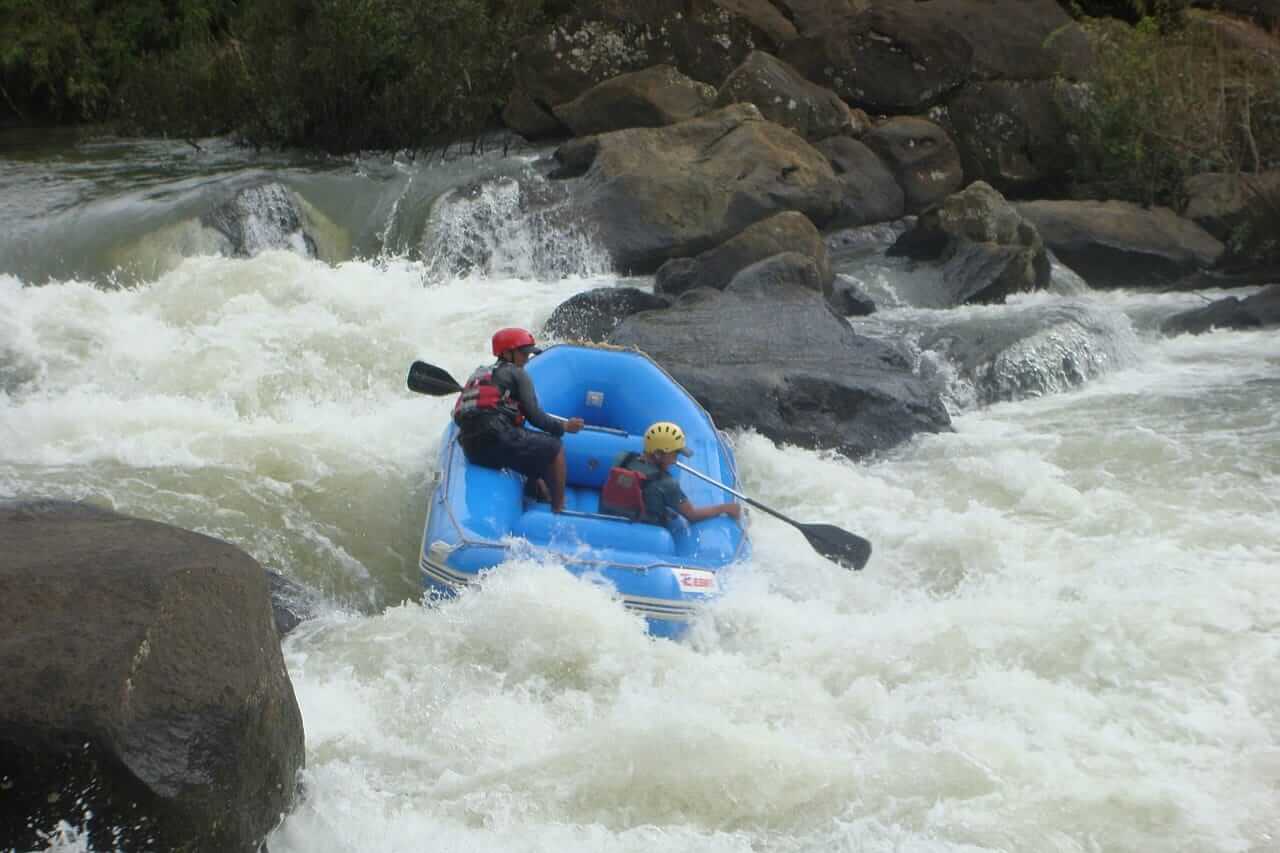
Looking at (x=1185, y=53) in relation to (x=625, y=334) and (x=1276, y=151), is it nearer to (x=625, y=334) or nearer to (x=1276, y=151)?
(x=1276, y=151)

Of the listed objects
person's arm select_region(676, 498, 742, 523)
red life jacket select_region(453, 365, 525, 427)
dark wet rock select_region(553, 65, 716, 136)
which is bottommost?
person's arm select_region(676, 498, 742, 523)

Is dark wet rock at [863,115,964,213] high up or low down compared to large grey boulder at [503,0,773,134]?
down

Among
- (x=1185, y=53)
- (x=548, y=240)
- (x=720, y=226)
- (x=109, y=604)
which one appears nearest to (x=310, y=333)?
(x=548, y=240)

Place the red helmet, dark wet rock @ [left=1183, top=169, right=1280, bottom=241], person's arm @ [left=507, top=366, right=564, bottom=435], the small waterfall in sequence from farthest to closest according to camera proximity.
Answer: dark wet rock @ [left=1183, top=169, right=1280, bottom=241] → the small waterfall → the red helmet → person's arm @ [left=507, top=366, right=564, bottom=435]

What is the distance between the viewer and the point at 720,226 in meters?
10.9

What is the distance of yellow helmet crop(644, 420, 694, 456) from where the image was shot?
223 inches

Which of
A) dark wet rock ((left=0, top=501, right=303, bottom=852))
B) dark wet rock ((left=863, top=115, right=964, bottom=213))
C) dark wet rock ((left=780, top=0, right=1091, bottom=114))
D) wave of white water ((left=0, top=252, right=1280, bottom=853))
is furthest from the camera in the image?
dark wet rock ((left=780, top=0, right=1091, bottom=114))

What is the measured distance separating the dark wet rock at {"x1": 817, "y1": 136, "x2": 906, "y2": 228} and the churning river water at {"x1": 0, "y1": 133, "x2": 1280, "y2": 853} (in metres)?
2.44

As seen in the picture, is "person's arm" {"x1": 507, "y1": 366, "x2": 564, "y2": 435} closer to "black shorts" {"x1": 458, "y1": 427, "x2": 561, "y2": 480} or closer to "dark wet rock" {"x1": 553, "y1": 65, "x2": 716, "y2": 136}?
"black shorts" {"x1": 458, "y1": 427, "x2": 561, "y2": 480}

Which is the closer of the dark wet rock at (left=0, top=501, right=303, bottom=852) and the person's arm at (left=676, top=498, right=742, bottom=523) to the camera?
the dark wet rock at (left=0, top=501, right=303, bottom=852)

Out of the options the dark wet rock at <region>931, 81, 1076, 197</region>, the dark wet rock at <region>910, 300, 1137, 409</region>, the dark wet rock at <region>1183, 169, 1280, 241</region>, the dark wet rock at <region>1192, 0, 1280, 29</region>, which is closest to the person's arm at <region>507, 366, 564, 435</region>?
the dark wet rock at <region>910, 300, 1137, 409</region>

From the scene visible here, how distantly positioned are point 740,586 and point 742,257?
5.14 meters

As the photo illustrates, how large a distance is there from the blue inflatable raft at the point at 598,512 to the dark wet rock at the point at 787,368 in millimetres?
1118

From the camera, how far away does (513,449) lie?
5.71 m
